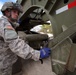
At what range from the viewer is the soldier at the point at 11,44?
2211 mm

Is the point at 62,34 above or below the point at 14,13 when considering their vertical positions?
below

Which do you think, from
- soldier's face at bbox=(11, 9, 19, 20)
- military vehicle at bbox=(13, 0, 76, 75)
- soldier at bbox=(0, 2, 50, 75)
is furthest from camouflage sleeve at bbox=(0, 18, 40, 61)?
soldier's face at bbox=(11, 9, 19, 20)

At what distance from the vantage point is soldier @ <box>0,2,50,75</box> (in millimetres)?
2211

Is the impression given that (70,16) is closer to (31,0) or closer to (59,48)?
(59,48)

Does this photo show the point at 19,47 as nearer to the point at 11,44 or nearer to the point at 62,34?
the point at 11,44

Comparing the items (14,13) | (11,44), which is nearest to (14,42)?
(11,44)

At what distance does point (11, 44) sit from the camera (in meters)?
2.24

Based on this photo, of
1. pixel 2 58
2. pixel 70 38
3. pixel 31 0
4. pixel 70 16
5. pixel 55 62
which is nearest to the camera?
pixel 70 38

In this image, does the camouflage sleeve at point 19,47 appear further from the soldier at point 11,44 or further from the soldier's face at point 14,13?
the soldier's face at point 14,13

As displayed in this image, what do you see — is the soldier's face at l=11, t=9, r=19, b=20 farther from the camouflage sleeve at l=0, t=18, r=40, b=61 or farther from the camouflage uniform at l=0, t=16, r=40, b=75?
the camouflage sleeve at l=0, t=18, r=40, b=61

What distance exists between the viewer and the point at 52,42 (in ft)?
8.01

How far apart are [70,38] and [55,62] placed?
426mm

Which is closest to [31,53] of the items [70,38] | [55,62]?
[55,62]

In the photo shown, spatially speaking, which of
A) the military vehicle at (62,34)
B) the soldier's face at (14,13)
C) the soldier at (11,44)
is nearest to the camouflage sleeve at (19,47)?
the soldier at (11,44)
